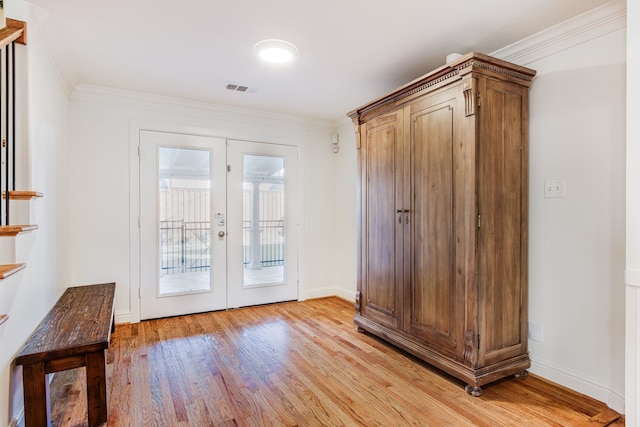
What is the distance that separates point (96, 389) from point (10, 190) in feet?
3.93

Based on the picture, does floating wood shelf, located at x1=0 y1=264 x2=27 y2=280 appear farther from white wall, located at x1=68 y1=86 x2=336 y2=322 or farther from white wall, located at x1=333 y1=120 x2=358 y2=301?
white wall, located at x1=333 y1=120 x2=358 y2=301

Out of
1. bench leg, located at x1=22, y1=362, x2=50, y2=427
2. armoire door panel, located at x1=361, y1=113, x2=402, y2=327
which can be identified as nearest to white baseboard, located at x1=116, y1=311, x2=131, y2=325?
bench leg, located at x1=22, y1=362, x2=50, y2=427

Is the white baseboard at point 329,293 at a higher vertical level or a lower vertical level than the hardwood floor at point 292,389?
higher

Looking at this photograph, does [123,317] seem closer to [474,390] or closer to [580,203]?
[474,390]

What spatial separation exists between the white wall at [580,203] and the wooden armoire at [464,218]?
12 cm

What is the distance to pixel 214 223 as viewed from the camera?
153 inches

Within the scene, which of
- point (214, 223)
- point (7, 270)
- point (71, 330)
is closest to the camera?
point (7, 270)

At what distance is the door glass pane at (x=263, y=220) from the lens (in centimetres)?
411

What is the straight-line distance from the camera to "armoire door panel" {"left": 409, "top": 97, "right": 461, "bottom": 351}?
2316 millimetres

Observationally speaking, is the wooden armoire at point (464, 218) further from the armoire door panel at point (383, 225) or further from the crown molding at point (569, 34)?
the crown molding at point (569, 34)

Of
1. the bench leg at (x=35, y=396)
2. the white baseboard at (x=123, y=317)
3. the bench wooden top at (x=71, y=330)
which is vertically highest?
the bench wooden top at (x=71, y=330)
